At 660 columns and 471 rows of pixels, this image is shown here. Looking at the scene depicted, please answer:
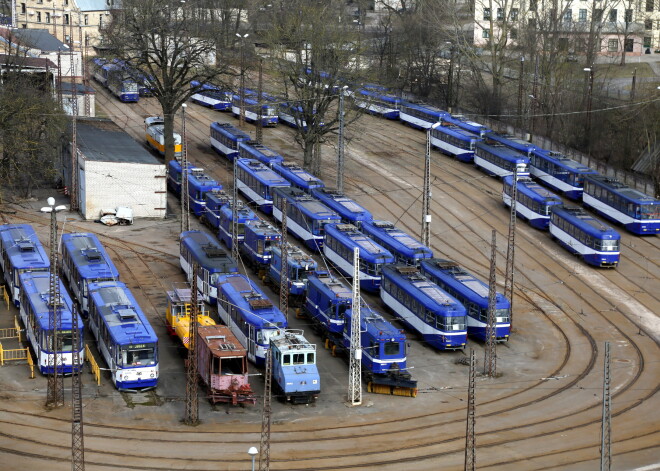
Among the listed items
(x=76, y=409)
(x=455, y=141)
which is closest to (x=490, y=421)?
(x=76, y=409)

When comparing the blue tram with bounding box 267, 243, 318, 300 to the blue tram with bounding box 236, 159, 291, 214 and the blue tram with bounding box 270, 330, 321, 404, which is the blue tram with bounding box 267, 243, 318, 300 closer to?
the blue tram with bounding box 270, 330, 321, 404

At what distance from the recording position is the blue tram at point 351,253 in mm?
64438

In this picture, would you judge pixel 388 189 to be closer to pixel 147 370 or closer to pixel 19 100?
pixel 19 100

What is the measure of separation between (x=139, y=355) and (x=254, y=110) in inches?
2149

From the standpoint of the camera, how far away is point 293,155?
95125mm

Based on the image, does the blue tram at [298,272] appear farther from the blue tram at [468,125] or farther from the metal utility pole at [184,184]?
the blue tram at [468,125]

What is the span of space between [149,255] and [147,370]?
20738 mm

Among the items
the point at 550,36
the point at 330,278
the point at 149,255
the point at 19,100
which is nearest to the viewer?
the point at 330,278

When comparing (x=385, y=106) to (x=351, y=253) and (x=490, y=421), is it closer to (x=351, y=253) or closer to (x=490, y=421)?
(x=351, y=253)

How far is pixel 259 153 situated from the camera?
8681cm

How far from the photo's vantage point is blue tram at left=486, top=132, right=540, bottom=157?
3533 inches

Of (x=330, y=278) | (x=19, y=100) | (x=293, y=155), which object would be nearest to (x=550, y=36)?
(x=293, y=155)

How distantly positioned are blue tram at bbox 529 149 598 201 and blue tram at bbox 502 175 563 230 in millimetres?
3417

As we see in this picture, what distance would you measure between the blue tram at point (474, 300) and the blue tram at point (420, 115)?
135ft
